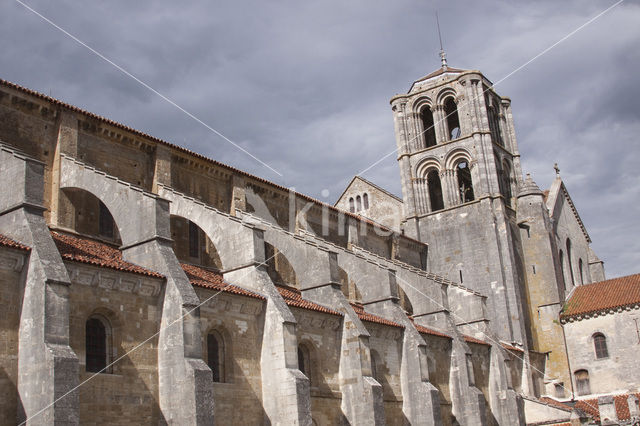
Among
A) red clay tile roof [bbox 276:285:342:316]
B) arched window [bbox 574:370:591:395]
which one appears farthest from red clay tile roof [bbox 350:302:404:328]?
arched window [bbox 574:370:591:395]

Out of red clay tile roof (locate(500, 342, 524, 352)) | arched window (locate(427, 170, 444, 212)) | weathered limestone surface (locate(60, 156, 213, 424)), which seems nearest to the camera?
weathered limestone surface (locate(60, 156, 213, 424))

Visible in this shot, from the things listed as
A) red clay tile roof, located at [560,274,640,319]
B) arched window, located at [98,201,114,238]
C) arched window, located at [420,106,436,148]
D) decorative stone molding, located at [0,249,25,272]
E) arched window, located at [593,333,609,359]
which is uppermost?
arched window, located at [420,106,436,148]

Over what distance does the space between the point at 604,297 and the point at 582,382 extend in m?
4.80

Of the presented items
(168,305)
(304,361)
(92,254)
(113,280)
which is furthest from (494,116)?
(113,280)

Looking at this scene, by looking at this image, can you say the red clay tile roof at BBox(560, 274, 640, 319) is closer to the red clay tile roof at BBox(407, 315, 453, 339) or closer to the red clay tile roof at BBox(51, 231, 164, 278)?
the red clay tile roof at BBox(407, 315, 453, 339)

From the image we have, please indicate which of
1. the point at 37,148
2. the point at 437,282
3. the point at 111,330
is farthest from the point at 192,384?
the point at 437,282

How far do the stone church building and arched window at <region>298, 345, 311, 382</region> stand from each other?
0.05 metres

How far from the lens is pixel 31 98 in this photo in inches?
878

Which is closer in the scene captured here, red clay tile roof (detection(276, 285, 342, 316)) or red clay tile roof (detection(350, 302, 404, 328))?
red clay tile roof (detection(276, 285, 342, 316))

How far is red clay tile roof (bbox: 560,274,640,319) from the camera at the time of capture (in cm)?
3734

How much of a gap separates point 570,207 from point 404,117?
12761 millimetres

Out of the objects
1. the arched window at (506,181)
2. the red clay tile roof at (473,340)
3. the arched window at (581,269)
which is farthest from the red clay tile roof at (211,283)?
the arched window at (581,269)

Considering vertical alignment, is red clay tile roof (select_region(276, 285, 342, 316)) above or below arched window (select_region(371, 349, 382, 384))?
above

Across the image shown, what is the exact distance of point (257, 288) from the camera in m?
21.9
